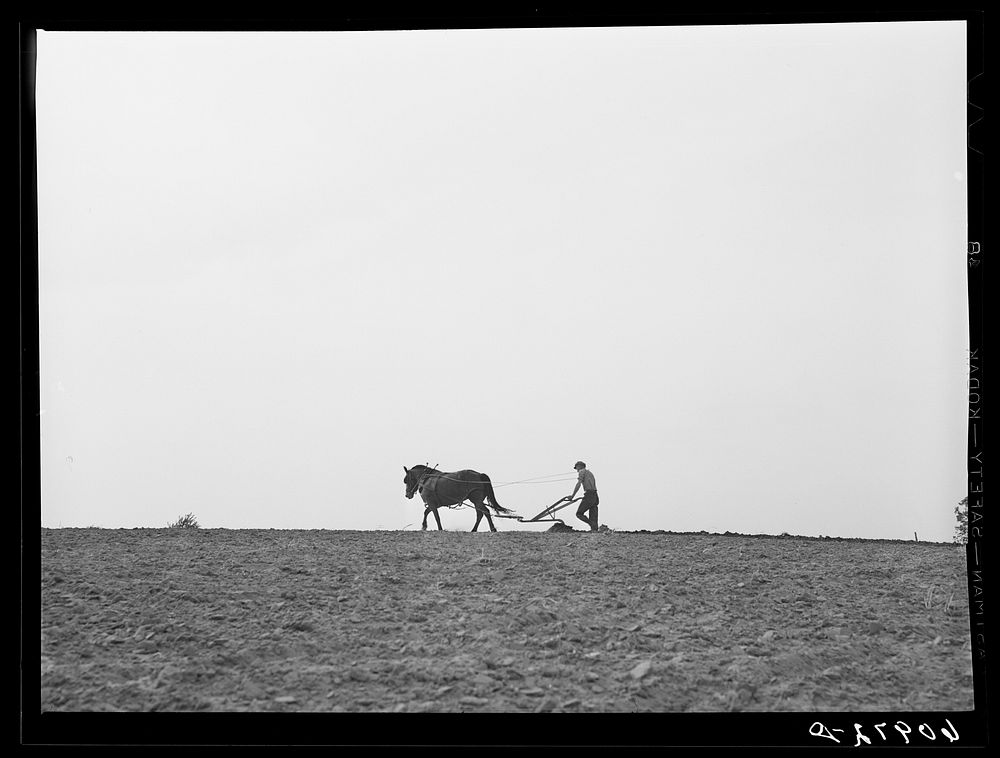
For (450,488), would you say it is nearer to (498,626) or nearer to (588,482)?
(588,482)

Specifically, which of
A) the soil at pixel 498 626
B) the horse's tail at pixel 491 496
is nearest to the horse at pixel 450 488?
the horse's tail at pixel 491 496

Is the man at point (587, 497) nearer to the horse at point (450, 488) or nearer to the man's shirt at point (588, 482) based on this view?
the man's shirt at point (588, 482)

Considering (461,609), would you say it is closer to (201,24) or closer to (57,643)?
(57,643)

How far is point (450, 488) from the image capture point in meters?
10.4

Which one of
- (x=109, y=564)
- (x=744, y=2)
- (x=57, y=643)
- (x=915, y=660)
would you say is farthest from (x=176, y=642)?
(x=744, y=2)

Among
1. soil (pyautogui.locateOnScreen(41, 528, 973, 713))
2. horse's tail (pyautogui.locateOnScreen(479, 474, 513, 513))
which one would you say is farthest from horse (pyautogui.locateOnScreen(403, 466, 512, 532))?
soil (pyautogui.locateOnScreen(41, 528, 973, 713))

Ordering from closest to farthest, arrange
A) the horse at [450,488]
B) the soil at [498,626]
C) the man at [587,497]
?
the soil at [498,626], the man at [587,497], the horse at [450,488]

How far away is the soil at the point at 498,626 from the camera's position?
18.4ft

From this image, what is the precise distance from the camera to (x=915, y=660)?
6.12 metres

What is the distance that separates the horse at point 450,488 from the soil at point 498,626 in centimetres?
179

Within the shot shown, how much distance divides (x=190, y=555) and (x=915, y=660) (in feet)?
20.4

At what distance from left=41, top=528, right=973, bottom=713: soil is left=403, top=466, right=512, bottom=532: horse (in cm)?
179

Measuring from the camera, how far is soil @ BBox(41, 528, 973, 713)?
5.62 metres

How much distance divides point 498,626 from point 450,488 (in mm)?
3998
